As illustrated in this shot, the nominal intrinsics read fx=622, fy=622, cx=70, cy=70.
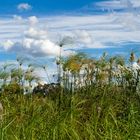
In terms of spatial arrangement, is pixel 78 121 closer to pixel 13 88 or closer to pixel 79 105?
pixel 79 105

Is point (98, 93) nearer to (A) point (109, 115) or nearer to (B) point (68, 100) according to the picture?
(B) point (68, 100)

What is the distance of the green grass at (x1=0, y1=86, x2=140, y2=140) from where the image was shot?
7.41 meters

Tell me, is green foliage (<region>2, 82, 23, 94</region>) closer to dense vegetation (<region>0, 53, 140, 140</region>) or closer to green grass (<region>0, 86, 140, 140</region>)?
dense vegetation (<region>0, 53, 140, 140</region>)

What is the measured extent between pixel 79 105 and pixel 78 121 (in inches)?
59.9

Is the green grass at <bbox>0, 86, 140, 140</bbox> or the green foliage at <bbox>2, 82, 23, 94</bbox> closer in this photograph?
the green grass at <bbox>0, 86, 140, 140</bbox>

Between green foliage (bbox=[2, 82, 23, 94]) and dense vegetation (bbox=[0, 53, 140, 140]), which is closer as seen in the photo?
dense vegetation (bbox=[0, 53, 140, 140])

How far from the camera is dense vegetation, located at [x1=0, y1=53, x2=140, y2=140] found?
750 centimetres

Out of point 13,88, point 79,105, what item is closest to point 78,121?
point 79,105

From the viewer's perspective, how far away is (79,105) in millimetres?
9570

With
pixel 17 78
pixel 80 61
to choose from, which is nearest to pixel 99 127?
pixel 80 61

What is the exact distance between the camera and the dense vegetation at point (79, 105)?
7504 millimetres

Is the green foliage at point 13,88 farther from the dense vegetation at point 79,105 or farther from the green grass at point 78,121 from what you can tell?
the green grass at point 78,121

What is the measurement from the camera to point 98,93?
1034 cm

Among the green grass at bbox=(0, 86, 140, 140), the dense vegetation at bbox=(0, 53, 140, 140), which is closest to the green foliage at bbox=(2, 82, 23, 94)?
the dense vegetation at bbox=(0, 53, 140, 140)
